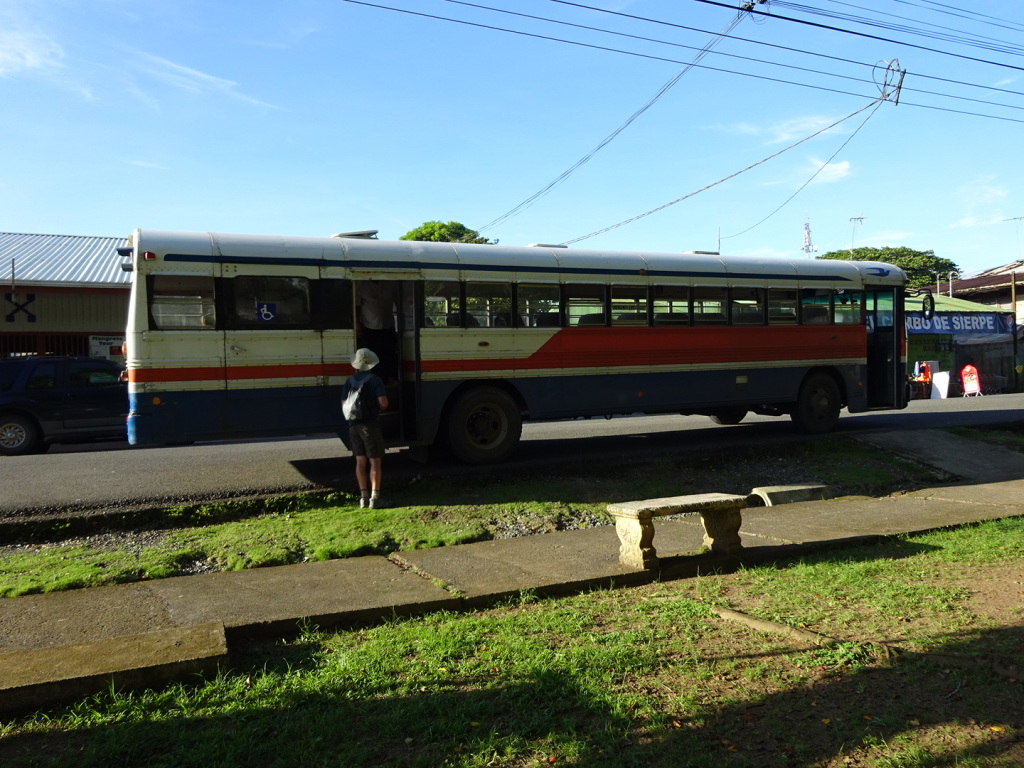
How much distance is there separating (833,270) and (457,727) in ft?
40.4

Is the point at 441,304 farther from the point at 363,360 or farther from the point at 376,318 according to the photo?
the point at 363,360

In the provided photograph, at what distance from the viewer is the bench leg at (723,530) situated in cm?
712

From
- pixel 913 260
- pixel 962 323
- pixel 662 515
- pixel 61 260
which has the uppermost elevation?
pixel 913 260

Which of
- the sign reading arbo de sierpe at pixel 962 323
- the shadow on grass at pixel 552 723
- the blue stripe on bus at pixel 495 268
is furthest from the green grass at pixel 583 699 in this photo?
the sign reading arbo de sierpe at pixel 962 323

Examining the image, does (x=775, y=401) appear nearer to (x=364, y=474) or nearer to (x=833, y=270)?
(x=833, y=270)

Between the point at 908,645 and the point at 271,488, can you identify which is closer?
the point at 908,645

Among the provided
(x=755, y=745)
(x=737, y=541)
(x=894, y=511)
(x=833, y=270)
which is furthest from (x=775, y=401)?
(x=755, y=745)

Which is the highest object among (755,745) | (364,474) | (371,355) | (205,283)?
(205,283)

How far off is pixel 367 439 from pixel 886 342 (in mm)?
10363

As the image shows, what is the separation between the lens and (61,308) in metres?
21.9

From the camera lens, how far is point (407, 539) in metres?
7.92

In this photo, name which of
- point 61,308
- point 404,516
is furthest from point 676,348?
point 61,308

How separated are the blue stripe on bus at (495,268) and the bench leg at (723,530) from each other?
197 inches

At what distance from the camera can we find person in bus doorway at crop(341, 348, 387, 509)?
8.98m
